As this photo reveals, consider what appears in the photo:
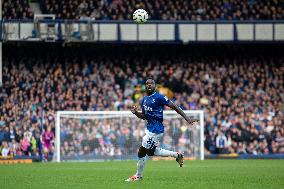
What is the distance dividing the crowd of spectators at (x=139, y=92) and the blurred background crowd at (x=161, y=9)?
2.12 m

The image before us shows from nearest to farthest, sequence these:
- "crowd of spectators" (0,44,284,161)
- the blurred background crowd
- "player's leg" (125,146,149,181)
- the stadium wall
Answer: "player's leg" (125,146,149,181)
"crowd of spectators" (0,44,284,161)
the stadium wall
the blurred background crowd

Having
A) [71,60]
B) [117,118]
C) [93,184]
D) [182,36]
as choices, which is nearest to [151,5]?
[182,36]

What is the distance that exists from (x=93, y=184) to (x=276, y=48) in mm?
33396

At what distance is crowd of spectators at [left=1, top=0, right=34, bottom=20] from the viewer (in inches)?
1822

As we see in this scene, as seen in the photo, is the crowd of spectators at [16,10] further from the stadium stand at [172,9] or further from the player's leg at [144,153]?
the player's leg at [144,153]

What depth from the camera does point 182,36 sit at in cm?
4691

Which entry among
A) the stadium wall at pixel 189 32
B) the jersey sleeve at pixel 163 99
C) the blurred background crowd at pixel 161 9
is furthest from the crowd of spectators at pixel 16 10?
the jersey sleeve at pixel 163 99

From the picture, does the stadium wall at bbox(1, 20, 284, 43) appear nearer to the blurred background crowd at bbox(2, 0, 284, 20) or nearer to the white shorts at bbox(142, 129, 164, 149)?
the blurred background crowd at bbox(2, 0, 284, 20)

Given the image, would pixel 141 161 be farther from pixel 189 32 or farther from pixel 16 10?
pixel 16 10

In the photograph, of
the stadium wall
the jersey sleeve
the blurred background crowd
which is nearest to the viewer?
the jersey sleeve

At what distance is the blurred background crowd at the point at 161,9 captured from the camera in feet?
154

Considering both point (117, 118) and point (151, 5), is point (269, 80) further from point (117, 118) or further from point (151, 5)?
point (117, 118)

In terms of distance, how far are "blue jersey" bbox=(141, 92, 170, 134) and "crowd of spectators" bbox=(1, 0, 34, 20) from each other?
28.7 m

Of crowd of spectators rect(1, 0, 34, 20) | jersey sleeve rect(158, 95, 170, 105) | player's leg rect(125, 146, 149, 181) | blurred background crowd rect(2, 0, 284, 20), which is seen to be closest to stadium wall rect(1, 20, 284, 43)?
blurred background crowd rect(2, 0, 284, 20)
